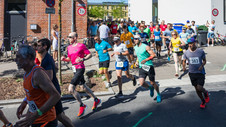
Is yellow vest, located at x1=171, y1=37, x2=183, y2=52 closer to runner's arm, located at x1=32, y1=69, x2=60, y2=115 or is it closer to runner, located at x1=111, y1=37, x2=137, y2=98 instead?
runner, located at x1=111, y1=37, x2=137, y2=98

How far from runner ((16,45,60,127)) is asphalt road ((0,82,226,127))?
2.49m

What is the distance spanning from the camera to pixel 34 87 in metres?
2.89

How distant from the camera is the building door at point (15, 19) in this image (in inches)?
707

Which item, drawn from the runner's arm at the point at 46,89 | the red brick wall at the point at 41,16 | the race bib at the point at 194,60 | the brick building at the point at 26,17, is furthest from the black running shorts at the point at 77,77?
the red brick wall at the point at 41,16

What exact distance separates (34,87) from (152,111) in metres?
3.85

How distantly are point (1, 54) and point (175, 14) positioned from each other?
2328cm

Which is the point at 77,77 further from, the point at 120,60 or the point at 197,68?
the point at 197,68

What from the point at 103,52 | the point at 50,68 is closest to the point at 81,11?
the point at 103,52

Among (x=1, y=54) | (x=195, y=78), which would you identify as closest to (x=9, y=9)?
(x=1, y=54)

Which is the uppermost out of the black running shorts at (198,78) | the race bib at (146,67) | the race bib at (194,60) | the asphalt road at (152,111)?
the race bib at (194,60)

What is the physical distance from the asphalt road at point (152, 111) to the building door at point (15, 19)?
493 inches

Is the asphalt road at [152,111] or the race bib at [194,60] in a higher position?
the race bib at [194,60]

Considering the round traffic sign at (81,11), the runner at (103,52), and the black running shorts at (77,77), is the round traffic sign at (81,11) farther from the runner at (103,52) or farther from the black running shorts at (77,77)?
the black running shorts at (77,77)

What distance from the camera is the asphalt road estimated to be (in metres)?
5.35
